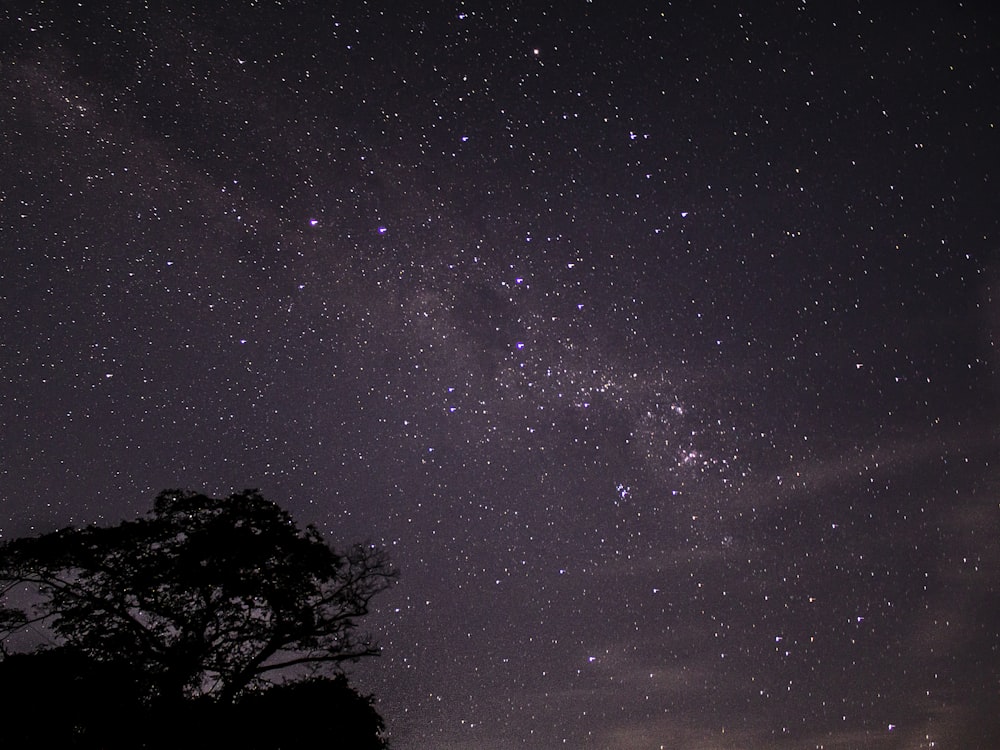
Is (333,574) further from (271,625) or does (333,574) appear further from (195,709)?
(195,709)

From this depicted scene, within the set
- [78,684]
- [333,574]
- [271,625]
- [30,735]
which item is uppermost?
[333,574]

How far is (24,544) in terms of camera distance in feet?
49.2

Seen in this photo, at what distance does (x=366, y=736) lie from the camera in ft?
53.6

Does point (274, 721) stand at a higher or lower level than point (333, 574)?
lower

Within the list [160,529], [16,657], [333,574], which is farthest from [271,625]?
[16,657]

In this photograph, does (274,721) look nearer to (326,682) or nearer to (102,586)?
(326,682)

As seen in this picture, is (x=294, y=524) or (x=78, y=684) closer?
(x=78, y=684)

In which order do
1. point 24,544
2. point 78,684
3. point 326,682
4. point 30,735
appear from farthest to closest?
point 326,682, point 24,544, point 78,684, point 30,735

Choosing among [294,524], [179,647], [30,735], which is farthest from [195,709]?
[294,524]

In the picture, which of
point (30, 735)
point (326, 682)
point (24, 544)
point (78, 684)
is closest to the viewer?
point (30, 735)

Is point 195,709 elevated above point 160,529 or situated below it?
below

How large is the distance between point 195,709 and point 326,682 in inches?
102

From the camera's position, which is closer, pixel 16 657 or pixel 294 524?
pixel 16 657

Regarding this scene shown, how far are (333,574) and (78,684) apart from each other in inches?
190
